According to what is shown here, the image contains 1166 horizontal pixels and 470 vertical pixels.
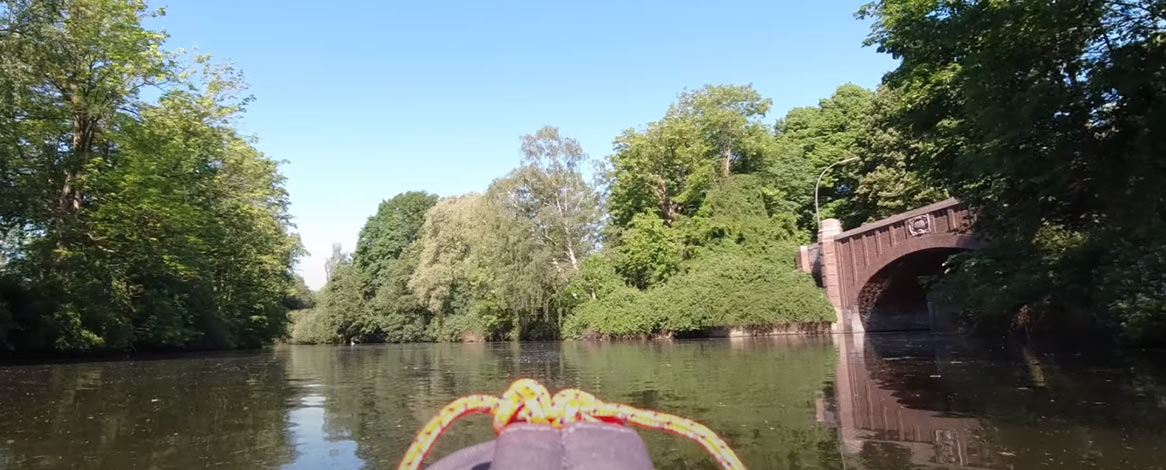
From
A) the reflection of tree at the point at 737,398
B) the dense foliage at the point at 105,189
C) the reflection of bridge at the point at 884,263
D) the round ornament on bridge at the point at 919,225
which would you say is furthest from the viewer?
the round ornament on bridge at the point at 919,225

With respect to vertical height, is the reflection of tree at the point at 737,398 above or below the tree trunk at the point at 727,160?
below

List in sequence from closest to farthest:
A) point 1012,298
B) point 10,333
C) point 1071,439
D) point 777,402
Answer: point 1071,439 → point 777,402 → point 1012,298 → point 10,333

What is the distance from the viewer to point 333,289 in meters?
72.1

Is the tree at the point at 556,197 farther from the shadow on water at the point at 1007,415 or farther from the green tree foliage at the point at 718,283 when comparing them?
the shadow on water at the point at 1007,415

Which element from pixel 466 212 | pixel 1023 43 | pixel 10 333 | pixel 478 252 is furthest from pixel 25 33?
pixel 466 212

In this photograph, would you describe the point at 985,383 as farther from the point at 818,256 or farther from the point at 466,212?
the point at 466,212

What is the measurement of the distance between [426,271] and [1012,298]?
137 ft

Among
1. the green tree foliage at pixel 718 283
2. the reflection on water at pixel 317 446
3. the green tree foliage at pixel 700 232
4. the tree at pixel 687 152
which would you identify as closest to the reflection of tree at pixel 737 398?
the reflection on water at pixel 317 446

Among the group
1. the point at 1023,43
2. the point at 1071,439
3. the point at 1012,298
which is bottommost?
the point at 1071,439

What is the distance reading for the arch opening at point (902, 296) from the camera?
33881mm

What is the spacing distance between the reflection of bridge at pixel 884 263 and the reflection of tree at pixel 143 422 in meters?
25.7

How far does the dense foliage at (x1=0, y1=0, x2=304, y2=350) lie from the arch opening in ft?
93.8

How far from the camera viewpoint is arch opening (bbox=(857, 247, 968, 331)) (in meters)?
33.9

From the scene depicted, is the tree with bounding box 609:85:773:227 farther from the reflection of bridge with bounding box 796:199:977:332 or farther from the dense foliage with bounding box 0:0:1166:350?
the reflection of bridge with bounding box 796:199:977:332
